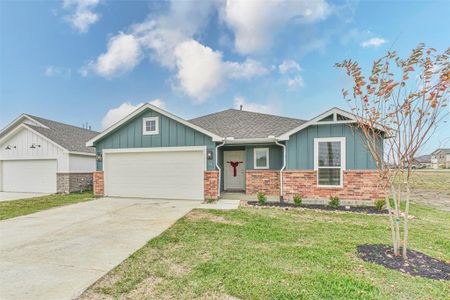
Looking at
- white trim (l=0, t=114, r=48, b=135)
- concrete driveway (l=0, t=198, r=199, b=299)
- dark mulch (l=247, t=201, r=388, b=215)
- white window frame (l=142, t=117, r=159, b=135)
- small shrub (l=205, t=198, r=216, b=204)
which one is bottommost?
dark mulch (l=247, t=201, r=388, b=215)

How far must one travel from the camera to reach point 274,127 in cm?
1170

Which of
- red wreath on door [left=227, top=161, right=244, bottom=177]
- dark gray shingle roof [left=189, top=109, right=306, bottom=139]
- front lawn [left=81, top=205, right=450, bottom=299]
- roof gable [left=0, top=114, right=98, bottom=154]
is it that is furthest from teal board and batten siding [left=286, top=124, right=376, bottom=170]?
roof gable [left=0, top=114, right=98, bottom=154]

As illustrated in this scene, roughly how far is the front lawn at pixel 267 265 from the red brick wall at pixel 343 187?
243cm

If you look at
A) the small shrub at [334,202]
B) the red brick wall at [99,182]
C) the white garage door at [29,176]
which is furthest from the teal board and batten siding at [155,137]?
the small shrub at [334,202]

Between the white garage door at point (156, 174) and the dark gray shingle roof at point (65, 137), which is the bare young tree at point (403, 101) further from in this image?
the dark gray shingle roof at point (65, 137)

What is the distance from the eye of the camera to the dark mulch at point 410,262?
3301mm

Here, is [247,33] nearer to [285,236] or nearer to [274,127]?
[274,127]

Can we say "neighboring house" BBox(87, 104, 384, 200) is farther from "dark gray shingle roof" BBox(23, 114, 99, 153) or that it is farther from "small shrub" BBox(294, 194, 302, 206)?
"dark gray shingle roof" BBox(23, 114, 99, 153)

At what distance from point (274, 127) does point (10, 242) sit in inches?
416

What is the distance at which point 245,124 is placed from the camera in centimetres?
1262

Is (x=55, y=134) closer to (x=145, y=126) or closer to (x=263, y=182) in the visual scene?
(x=145, y=126)

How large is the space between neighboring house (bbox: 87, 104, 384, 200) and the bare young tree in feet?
14.7

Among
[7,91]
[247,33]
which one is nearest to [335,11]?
[247,33]

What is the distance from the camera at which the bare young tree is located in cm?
347
